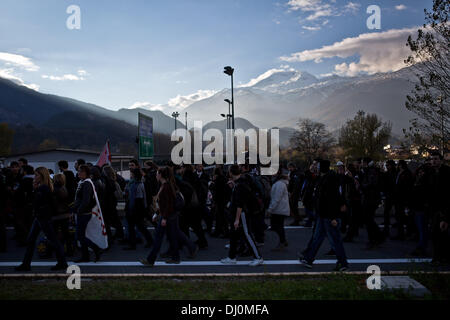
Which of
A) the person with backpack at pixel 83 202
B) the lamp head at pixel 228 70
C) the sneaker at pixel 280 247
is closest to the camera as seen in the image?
the person with backpack at pixel 83 202

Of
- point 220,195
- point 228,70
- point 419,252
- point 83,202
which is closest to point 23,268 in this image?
point 83,202

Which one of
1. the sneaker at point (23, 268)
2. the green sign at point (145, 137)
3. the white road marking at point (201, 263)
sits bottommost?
the white road marking at point (201, 263)

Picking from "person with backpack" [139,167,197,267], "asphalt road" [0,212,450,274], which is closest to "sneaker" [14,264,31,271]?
"asphalt road" [0,212,450,274]

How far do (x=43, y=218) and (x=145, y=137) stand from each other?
12.1 metres

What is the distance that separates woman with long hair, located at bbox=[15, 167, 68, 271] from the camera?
6.89m

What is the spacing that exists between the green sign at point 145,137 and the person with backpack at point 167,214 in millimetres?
10842

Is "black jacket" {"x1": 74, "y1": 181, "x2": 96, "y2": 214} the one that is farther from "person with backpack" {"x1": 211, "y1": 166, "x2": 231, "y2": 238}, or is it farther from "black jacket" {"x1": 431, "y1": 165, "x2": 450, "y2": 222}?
"black jacket" {"x1": 431, "y1": 165, "x2": 450, "y2": 222}

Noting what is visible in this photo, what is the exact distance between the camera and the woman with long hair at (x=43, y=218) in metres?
6.89

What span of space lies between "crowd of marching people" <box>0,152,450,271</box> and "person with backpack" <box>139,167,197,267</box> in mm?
19

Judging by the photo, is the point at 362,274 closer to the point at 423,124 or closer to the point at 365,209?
the point at 365,209

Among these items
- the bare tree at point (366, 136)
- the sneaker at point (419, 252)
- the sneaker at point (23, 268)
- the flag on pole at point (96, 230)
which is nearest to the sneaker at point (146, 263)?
the flag on pole at point (96, 230)

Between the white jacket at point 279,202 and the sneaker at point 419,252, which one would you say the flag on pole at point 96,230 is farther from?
the sneaker at point 419,252
